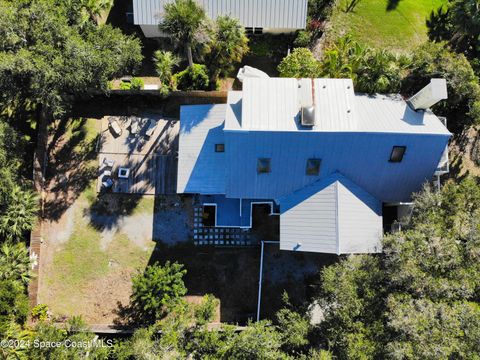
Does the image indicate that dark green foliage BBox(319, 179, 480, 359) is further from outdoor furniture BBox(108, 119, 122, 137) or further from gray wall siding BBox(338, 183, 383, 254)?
outdoor furniture BBox(108, 119, 122, 137)

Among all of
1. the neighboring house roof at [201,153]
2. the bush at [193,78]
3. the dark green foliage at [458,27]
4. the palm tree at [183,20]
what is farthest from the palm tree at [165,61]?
the dark green foliage at [458,27]

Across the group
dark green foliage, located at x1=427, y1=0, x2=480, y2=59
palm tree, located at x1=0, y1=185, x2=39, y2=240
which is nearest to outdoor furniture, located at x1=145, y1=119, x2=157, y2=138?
palm tree, located at x1=0, y1=185, x2=39, y2=240

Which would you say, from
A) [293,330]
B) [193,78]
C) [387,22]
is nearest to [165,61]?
[193,78]

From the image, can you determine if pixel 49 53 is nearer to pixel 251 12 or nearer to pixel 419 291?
pixel 251 12

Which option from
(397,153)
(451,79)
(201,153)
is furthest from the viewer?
(201,153)

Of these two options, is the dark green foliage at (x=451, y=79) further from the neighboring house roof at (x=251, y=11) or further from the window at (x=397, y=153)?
the neighboring house roof at (x=251, y=11)

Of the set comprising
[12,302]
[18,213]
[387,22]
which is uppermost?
[387,22]

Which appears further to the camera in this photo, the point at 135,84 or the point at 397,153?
the point at 135,84
